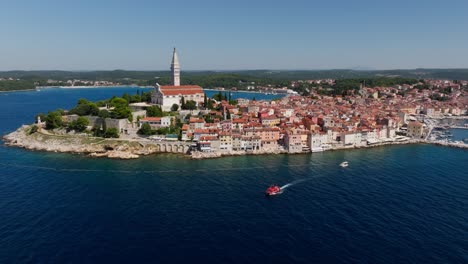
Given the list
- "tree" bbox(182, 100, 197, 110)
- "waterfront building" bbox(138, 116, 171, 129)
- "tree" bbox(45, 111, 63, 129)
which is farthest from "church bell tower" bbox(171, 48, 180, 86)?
"tree" bbox(45, 111, 63, 129)

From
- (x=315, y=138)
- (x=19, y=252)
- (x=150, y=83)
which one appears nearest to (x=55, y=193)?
(x=19, y=252)

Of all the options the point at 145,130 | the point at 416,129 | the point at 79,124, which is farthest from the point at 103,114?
the point at 416,129

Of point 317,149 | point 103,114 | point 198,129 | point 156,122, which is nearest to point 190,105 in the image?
point 156,122

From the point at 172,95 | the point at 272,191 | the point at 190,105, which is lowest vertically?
the point at 272,191

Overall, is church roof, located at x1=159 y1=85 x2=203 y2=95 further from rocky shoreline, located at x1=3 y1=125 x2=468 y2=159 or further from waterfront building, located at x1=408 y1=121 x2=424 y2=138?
waterfront building, located at x1=408 y1=121 x2=424 y2=138

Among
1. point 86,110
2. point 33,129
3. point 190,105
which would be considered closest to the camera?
point 33,129

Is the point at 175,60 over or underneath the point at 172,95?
over

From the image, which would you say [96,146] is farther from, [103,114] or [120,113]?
[103,114]

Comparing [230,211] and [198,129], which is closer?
[230,211]

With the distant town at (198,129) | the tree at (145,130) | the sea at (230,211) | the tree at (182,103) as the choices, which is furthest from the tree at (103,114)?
the tree at (182,103)

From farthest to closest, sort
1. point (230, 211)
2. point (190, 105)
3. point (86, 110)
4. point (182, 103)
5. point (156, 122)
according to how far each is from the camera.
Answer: point (182, 103) < point (190, 105) < point (86, 110) < point (156, 122) < point (230, 211)

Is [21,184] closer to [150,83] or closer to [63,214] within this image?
[63,214]
